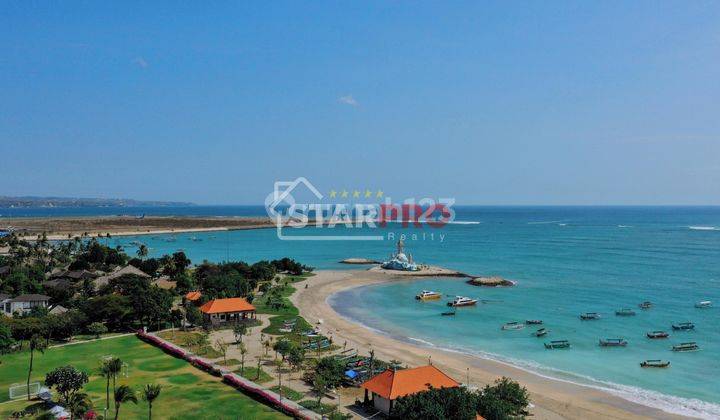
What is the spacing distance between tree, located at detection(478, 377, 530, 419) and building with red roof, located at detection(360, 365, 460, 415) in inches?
101

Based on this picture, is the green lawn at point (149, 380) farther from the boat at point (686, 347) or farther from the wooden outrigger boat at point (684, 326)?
the wooden outrigger boat at point (684, 326)

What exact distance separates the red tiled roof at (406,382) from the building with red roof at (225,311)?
24901mm

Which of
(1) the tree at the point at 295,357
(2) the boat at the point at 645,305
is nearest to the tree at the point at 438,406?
(1) the tree at the point at 295,357

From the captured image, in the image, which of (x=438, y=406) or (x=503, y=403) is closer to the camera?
(x=438, y=406)

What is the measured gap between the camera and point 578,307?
6344 centimetres

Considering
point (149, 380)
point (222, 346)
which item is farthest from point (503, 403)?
point (222, 346)

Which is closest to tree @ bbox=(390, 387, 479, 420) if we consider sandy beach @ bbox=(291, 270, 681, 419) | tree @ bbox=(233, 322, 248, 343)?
sandy beach @ bbox=(291, 270, 681, 419)

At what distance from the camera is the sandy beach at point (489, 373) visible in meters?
31.7

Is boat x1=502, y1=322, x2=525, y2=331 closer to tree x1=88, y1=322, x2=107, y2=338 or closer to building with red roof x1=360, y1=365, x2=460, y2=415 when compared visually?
building with red roof x1=360, y1=365, x2=460, y2=415

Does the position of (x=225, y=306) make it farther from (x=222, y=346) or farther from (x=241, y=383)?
(x=241, y=383)

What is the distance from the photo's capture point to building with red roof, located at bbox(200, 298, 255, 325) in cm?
5078

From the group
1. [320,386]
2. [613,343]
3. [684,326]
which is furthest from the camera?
[684,326]

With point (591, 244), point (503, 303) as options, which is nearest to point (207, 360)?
point (503, 303)

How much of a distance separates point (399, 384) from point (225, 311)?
27273 millimetres
